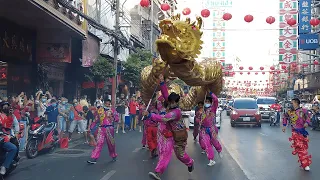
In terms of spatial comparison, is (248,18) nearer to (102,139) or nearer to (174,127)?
(102,139)

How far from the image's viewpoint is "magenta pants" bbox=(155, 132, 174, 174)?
22.2 feet

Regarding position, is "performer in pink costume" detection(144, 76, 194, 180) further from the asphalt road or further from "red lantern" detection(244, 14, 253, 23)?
"red lantern" detection(244, 14, 253, 23)

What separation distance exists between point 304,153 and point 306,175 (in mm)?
621

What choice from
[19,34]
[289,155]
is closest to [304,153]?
[289,155]

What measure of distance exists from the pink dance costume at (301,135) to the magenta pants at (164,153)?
2995 mm

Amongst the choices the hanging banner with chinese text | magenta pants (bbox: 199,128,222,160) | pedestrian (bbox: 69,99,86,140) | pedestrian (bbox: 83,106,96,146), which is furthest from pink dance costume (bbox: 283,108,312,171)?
the hanging banner with chinese text

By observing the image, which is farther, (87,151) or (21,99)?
(21,99)

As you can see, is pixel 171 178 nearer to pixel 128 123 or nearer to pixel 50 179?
pixel 50 179

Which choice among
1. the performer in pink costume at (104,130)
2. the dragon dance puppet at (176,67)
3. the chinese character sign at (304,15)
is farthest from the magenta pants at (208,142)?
the chinese character sign at (304,15)

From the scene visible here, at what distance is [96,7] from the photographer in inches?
825

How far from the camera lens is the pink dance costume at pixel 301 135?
8141mm

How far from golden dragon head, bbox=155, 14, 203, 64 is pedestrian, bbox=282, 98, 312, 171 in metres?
2.73

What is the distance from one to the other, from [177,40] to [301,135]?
11.6ft

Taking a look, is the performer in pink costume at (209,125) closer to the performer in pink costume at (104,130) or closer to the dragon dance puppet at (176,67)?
the dragon dance puppet at (176,67)
